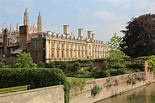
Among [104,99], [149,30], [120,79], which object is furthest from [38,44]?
[104,99]

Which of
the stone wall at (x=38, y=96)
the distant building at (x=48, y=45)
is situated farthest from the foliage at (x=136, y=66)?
the stone wall at (x=38, y=96)

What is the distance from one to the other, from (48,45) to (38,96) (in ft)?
135

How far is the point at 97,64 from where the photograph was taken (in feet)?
133

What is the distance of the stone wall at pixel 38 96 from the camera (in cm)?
1162

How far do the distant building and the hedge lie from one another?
35.0 m

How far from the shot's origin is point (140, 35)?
144 feet

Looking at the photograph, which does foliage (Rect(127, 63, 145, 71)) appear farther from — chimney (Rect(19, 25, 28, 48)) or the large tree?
chimney (Rect(19, 25, 28, 48))

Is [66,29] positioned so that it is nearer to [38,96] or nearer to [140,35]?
[140,35]

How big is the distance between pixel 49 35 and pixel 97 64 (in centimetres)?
1761

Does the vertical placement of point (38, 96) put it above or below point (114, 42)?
below

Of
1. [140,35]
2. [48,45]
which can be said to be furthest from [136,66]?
[48,45]

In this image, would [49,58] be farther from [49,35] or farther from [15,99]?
[15,99]

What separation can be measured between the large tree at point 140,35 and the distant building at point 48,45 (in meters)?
16.9

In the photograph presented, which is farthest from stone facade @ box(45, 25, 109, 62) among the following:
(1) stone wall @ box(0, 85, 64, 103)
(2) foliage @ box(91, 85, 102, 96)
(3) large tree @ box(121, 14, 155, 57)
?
(1) stone wall @ box(0, 85, 64, 103)
